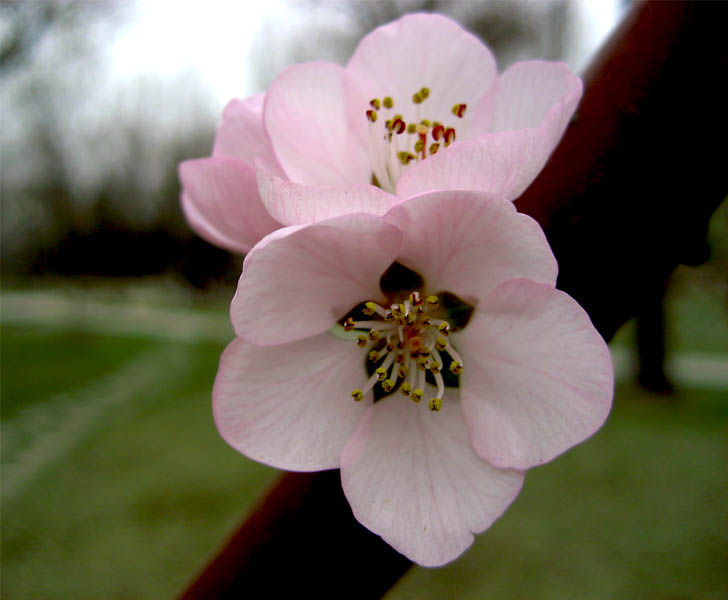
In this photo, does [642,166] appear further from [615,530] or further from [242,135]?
[615,530]

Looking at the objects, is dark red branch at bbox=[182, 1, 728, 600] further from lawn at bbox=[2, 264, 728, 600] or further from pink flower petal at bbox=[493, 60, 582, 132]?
lawn at bbox=[2, 264, 728, 600]

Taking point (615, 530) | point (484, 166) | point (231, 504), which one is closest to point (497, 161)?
point (484, 166)

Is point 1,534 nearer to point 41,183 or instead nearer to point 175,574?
point 175,574

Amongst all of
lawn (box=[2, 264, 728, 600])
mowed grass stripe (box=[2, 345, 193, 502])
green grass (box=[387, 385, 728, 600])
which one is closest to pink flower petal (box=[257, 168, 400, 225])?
green grass (box=[387, 385, 728, 600])

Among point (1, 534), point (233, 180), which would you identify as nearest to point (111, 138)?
point (1, 534)

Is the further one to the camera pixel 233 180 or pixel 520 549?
pixel 520 549

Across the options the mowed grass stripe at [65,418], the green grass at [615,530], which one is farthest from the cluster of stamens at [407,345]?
the mowed grass stripe at [65,418]
